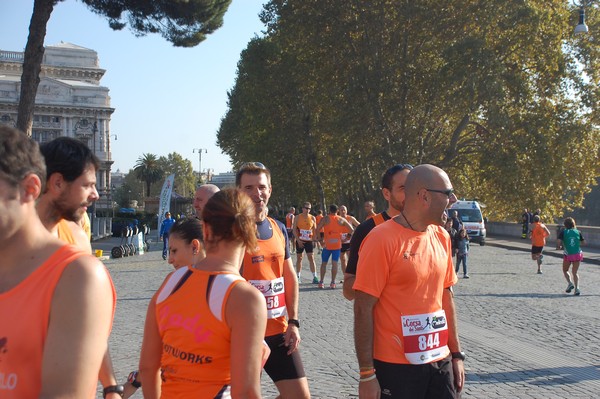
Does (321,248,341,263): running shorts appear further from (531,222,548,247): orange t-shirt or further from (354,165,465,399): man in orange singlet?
(354,165,465,399): man in orange singlet

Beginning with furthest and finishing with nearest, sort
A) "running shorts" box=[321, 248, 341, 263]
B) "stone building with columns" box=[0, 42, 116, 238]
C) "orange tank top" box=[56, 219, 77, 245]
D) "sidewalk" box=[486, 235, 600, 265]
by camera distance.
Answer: "stone building with columns" box=[0, 42, 116, 238] < "sidewalk" box=[486, 235, 600, 265] < "running shorts" box=[321, 248, 341, 263] < "orange tank top" box=[56, 219, 77, 245]

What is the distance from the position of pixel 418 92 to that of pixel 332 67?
15.1 ft

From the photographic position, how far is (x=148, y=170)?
122 meters

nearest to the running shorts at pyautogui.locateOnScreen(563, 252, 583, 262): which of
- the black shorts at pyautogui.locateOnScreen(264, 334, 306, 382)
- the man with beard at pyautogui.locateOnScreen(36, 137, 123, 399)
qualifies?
the black shorts at pyautogui.locateOnScreen(264, 334, 306, 382)

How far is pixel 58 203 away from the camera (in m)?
2.92

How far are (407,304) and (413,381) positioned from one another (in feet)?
1.29

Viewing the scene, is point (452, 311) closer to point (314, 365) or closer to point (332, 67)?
point (314, 365)

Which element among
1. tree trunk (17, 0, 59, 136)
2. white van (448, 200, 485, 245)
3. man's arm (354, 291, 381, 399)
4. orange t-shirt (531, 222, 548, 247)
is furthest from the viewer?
white van (448, 200, 485, 245)

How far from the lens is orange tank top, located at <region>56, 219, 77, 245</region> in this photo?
3250 mm

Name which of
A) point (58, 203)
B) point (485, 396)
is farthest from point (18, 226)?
point (485, 396)

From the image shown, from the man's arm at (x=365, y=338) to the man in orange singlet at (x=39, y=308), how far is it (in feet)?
6.61

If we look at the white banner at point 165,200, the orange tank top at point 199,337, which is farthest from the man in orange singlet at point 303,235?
the orange tank top at point 199,337

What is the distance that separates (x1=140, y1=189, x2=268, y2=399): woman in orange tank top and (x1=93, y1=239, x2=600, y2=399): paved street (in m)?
3.96

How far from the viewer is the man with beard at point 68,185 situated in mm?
2920
